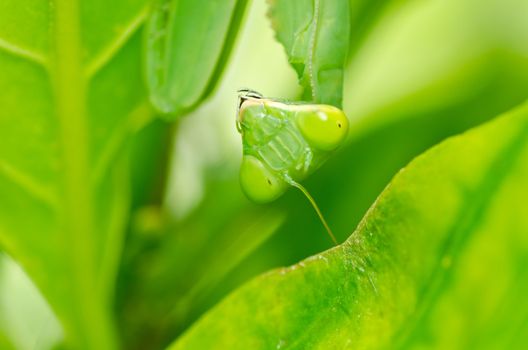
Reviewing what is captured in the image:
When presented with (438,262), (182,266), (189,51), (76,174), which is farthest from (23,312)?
(438,262)

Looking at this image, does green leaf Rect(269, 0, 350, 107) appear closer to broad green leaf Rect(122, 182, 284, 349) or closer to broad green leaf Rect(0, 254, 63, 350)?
broad green leaf Rect(122, 182, 284, 349)

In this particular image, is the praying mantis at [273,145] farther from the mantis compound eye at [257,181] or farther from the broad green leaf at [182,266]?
the broad green leaf at [182,266]

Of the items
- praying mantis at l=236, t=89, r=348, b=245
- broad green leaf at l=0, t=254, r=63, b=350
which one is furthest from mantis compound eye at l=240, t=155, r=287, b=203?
broad green leaf at l=0, t=254, r=63, b=350

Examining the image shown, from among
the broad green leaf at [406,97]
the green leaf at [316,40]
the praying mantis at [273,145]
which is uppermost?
the green leaf at [316,40]

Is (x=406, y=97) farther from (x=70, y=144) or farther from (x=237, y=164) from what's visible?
(x=70, y=144)

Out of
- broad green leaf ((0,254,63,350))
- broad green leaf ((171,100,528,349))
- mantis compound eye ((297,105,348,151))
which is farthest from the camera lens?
broad green leaf ((0,254,63,350))

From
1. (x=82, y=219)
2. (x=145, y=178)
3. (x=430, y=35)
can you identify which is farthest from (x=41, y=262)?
(x=430, y=35)

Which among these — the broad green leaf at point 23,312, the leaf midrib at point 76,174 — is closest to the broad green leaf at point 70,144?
the leaf midrib at point 76,174
